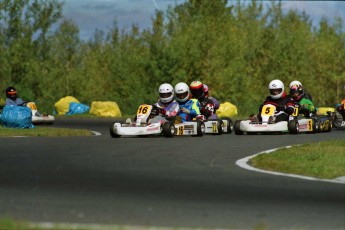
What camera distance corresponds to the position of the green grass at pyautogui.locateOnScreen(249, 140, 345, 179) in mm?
12484

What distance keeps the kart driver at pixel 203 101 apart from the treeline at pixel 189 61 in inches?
746

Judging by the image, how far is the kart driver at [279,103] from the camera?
2431 centimetres

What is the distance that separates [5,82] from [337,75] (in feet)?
67.2

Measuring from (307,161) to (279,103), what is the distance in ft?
36.9

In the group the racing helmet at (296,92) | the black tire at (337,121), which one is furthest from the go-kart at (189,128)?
the black tire at (337,121)

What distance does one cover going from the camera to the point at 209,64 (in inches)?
1919

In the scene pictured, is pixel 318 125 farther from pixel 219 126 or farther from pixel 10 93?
pixel 10 93

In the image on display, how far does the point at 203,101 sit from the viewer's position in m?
25.4

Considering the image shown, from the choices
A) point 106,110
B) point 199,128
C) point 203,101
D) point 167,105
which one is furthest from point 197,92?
point 106,110

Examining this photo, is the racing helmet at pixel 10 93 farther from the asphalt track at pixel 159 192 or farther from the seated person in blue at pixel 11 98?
the asphalt track at pixel 159 192

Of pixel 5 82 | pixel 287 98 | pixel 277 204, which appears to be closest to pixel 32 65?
pixel 5 82

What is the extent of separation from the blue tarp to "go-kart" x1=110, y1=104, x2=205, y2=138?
4.52 m

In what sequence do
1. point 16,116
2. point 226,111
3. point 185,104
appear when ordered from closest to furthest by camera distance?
1. point 185,104
2. point 16,116
3. point 226,111

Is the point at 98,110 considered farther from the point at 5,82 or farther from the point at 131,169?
the point at 131,169
